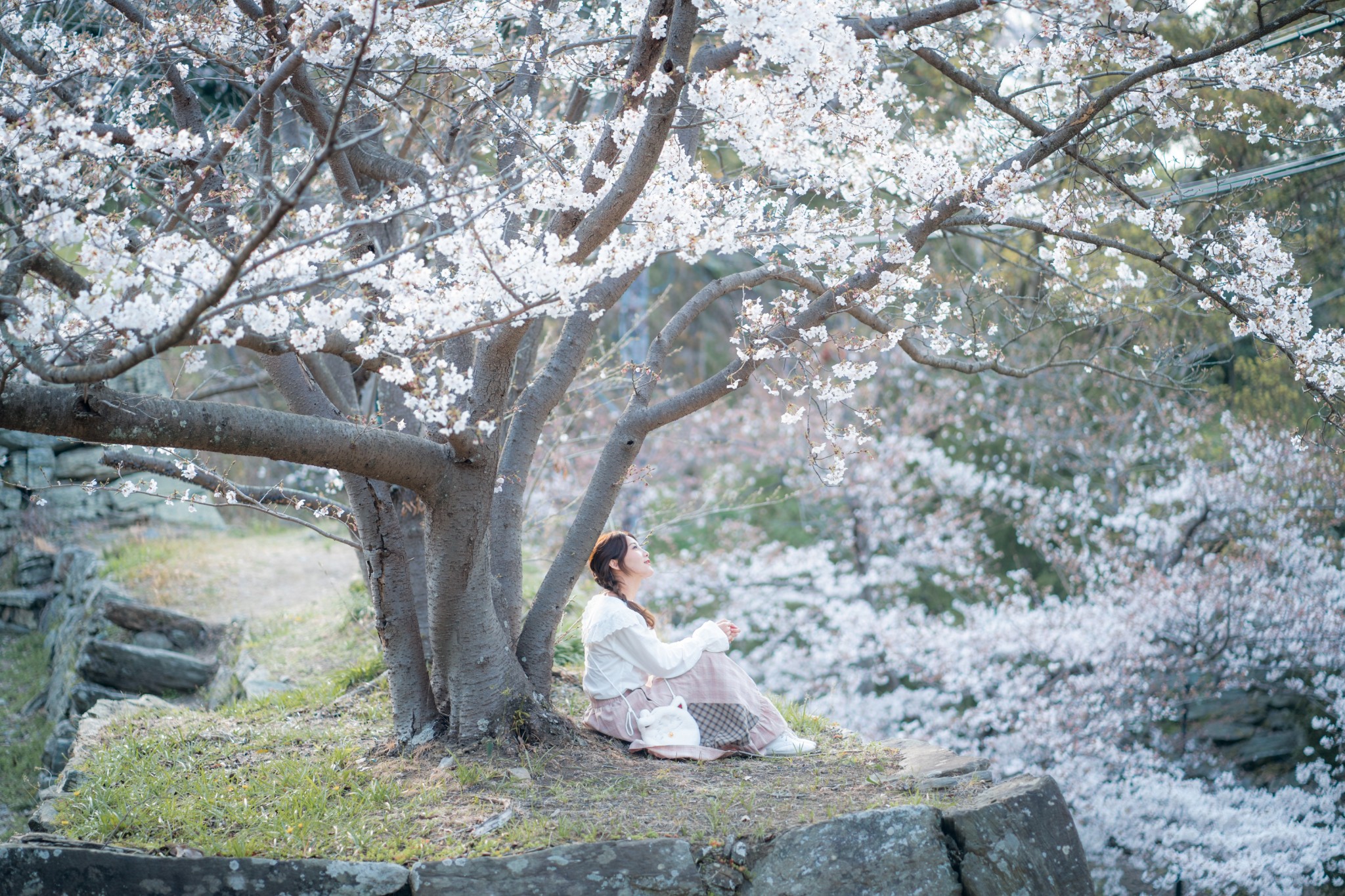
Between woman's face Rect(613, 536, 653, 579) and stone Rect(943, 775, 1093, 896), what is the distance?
5.09 ft

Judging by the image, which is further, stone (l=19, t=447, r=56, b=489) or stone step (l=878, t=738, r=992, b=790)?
stone (l=19, t=447, r=56, b=489)

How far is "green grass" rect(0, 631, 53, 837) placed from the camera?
5.71 metres

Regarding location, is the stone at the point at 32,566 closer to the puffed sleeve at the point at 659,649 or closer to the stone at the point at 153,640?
the stone at the point at 153,640

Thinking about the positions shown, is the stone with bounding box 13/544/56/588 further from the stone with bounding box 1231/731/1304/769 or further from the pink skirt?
the stone with bounding box 1231/731/1304/769

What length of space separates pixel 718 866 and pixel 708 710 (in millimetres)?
920

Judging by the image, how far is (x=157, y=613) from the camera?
6.61 m

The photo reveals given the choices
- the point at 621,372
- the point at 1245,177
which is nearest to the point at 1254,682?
the point at 1245,177

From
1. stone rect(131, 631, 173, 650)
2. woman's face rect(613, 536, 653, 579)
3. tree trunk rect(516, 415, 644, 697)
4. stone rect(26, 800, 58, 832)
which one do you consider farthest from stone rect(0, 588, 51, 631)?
woman's face rect(613, 536, 653, 579)

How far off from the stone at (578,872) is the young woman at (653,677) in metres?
0.83

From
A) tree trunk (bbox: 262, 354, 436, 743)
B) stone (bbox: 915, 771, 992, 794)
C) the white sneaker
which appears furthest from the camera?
the white sneaker

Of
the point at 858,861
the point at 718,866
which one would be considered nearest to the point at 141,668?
the point at 718,866

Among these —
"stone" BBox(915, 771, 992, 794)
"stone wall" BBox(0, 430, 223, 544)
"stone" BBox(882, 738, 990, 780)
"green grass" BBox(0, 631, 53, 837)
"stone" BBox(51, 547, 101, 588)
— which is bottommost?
"green grass" BBox(0, 631, 53, 837)

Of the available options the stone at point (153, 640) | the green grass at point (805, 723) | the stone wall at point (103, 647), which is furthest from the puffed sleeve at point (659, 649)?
the stone at point (153, 640)

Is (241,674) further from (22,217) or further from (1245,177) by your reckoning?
(1245,177)
